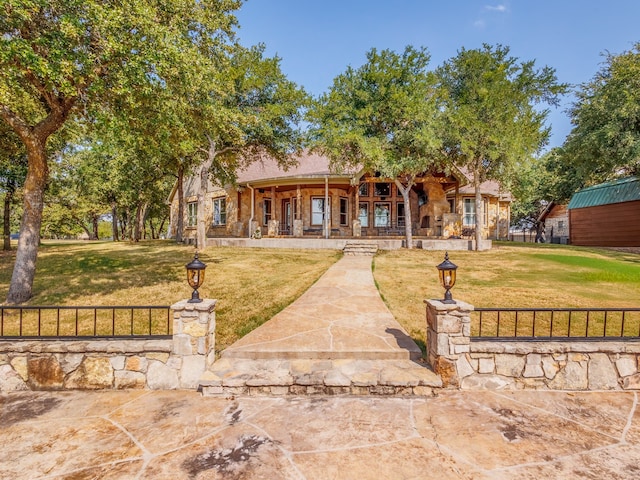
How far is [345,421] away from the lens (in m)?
3.31

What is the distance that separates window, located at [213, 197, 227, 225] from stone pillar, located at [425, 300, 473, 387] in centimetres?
2082

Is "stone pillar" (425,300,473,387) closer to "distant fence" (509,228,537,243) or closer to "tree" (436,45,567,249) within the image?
"tree" (436,45,567,249)

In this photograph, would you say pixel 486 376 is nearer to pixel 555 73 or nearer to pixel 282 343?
pixel 282 343

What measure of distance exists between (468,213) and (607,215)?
804 cm

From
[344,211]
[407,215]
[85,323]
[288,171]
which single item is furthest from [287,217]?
[85,323]

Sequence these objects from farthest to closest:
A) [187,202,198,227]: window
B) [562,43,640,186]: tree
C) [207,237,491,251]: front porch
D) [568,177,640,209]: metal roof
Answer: [187,202,198,227]: window, [568,177,640,209]: metal roof, [207,237,491,251]: front porch, [562,43,640,186]: tree

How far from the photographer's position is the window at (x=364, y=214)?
20.7 metres

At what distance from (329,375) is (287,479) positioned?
153cm

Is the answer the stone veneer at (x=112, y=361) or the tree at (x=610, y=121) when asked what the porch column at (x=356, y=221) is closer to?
the tree at (x=610, y=121)

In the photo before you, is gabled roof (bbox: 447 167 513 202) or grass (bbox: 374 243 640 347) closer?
grass (bbox: 374 243 640 347)

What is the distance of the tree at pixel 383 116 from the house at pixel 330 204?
2907 millimetres

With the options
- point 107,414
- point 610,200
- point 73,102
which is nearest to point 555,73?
point 610,200

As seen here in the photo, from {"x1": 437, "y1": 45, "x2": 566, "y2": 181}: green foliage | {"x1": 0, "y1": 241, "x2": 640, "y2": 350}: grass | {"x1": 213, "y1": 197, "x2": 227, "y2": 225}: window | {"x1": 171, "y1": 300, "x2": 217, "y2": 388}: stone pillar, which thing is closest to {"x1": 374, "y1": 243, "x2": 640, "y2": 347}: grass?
{"x1": 0, "y1": 241, "x2": 640, "y2": 350}: grass

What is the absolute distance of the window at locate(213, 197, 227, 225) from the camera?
2303cm
